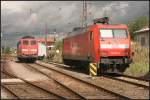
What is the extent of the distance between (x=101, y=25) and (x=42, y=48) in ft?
146

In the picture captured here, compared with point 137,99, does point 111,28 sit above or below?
above

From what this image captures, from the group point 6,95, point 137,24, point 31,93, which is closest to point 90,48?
point 31,93

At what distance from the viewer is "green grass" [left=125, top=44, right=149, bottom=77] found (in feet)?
85.1

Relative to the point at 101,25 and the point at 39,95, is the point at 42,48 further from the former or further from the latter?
the point at 39,95

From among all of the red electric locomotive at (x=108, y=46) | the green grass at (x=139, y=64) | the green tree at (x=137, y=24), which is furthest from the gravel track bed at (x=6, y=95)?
the green tree at (x=137, y=24)

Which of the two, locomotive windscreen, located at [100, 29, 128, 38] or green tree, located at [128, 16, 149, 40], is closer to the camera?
locomotive windscreen, located at [100, 29, 128, 38]

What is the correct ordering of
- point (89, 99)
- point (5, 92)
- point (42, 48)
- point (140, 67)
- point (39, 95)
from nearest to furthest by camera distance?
1. point (89, 99)
2. point (39, 95)
3. point (5, 92)
4. point (140, 67)
5. point (42, 48)

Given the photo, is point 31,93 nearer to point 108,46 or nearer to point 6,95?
point 6,95

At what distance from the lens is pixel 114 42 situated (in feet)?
83.0

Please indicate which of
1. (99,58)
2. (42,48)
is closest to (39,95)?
(99,58)

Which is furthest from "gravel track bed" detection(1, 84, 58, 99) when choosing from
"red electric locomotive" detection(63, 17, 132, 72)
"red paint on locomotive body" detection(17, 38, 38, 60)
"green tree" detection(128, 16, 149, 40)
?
"green tree" detection(128, 16, 149, 40)

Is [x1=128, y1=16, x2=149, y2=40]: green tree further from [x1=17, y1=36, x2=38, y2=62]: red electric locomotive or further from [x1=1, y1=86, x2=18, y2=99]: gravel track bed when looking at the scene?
[x1=1, y1=86, x2=18, y2=99]: gravel track bed

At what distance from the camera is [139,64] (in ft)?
90.8

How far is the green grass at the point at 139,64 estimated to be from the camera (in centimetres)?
2595
